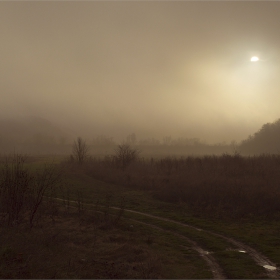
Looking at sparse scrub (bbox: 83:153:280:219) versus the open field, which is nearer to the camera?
the open field

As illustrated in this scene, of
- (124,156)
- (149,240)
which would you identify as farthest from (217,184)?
(124,156)

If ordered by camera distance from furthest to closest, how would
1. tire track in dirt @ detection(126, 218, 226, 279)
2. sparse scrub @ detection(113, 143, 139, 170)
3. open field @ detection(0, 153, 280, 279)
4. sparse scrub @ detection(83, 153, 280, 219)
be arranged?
sparse scrub @ detection(113, 143, 139, 170)
sparse scrub @ detection(83, 153, 280, 219)
tire track in dirt @ detection(126, 218, 226, 279)
open field @ detection(0, 153, 280, 279)

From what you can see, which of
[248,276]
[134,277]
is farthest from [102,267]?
[248,276]

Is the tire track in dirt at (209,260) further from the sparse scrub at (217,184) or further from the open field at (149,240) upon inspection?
the sparse scrub at (217,184)

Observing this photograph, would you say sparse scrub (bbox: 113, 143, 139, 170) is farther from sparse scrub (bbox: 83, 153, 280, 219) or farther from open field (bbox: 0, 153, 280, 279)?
open field (bbox: 0, 153, 280, 279)

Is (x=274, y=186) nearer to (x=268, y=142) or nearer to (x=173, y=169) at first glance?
(x=173, y=169)

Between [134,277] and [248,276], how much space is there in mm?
4150

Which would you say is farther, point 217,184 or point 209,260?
point 217,184

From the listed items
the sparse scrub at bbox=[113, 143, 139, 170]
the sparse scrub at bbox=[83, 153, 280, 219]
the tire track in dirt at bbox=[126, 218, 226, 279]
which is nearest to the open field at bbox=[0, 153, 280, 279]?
the tire track in dirt at bbox=[126, 218, 226, 279]

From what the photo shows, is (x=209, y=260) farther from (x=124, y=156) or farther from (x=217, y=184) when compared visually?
(x=124, y=156)

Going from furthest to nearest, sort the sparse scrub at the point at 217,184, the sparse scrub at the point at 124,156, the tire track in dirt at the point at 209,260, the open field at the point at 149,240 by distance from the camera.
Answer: the sparse scrub at the point at 124,156 < the sparse scrub at the point at 217,184 < the tire track in dirt at the point at 209,260 < the open field at the point at 149,240

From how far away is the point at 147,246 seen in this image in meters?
14.1

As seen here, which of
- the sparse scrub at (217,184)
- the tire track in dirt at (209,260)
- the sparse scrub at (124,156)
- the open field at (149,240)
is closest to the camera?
the open field at (149,240)

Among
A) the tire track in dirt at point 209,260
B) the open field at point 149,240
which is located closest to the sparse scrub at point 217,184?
the open field at point 149,240
